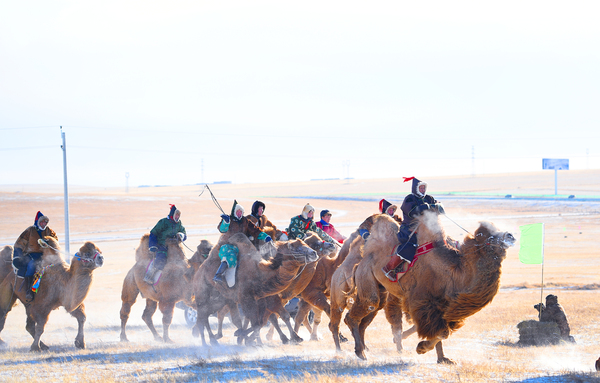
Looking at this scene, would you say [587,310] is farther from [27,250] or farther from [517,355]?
[27,250]

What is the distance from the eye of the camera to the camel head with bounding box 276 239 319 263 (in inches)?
390

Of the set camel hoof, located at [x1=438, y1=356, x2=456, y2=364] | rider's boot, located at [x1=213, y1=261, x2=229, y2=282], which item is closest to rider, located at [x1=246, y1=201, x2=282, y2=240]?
rider's boot, located at [x1=213, y1=261, x2=229, y2=282]

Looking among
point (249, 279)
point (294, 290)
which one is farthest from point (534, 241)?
point (249, 279)

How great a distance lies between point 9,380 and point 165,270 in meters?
5.02

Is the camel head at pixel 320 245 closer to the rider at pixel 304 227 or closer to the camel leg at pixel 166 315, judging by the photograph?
the rider at pixel 304 227

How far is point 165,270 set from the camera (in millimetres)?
12648

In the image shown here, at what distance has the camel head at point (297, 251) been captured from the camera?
9.91 metres

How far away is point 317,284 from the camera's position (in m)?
11.8

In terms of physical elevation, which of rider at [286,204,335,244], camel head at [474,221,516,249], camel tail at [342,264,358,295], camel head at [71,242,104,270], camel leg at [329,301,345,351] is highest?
camel head at [474,221,516,249]

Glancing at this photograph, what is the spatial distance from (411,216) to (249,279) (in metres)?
3.70

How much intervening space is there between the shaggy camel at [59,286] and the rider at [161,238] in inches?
46.8

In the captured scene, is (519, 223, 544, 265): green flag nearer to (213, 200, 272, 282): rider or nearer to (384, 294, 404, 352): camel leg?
(384, 294, 404, 352): camel leg

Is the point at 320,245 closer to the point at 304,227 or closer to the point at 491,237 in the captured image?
the point at 304,227

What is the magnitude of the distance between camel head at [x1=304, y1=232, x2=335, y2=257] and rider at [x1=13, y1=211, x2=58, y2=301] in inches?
221
